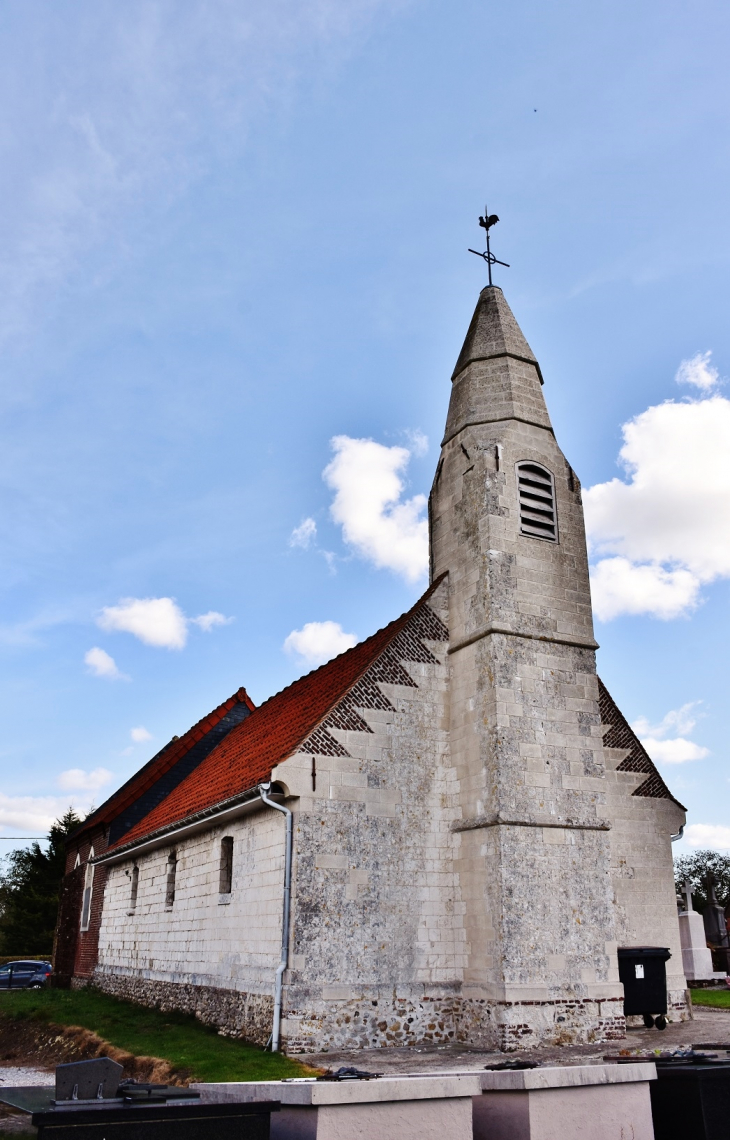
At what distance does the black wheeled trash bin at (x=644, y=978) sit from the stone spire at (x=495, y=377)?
9189 mm

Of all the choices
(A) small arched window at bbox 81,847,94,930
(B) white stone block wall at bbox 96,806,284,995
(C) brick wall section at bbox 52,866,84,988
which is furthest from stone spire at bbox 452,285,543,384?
(C) brick wall section at bbox 52,866,84,988

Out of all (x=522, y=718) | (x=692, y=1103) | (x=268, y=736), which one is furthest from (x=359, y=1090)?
(x=268, y=736)

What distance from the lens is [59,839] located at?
49.5 metres

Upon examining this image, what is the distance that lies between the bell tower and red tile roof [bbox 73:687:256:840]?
407 inches

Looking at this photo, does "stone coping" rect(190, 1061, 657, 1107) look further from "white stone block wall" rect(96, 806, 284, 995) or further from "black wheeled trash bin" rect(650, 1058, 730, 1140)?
"white stone block wall" rect(96, 806, 284, 995)

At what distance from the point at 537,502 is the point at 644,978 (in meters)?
8.03

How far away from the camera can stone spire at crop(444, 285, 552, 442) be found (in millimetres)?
16500

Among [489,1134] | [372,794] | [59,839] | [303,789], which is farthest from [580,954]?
[59,839]

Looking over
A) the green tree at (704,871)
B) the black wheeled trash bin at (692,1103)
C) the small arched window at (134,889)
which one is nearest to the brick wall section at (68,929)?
the small arched window at (134,889)

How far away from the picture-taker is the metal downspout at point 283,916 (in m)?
12.0

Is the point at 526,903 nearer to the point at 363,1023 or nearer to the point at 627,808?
the point at 363,1023

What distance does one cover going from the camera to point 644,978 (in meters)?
14.4

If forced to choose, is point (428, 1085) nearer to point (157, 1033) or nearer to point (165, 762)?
point (157, 1033)

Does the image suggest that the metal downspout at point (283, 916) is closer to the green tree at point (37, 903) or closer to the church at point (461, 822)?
the church at point (461, 822)
